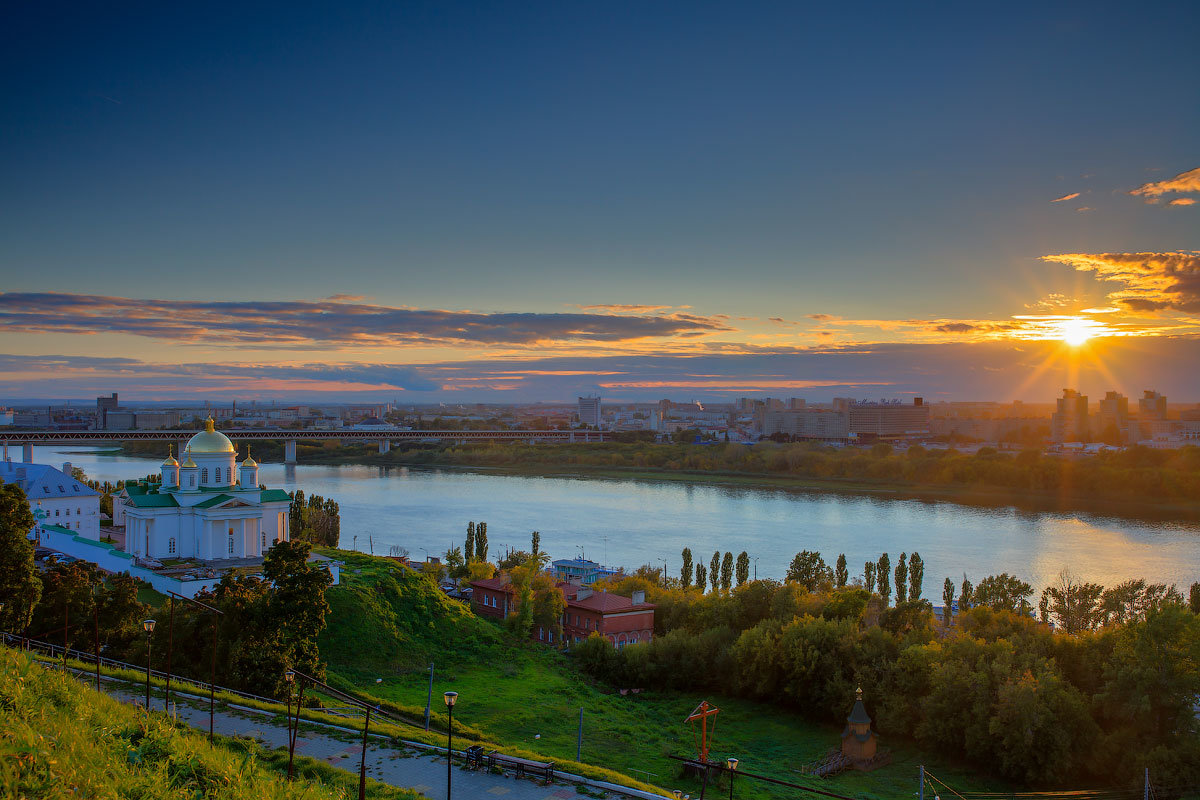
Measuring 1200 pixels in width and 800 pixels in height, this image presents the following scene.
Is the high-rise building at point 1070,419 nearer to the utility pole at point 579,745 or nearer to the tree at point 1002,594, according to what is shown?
the tree at point 1002,594

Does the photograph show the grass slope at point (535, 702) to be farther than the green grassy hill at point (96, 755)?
Yes

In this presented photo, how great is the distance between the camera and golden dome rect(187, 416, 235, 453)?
12.5 m

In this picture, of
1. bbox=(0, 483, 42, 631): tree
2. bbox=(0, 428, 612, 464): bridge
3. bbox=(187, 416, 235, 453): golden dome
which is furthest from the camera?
bbox=(0, 428, 612, 464): bridge

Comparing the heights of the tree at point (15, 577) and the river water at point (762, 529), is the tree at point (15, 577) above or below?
above

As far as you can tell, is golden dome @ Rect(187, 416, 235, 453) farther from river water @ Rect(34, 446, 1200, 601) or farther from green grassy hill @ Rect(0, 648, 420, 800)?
green grassy hill @ Rect(0, 648, 420, 800)

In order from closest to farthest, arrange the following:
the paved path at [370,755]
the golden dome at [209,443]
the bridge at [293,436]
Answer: the paved path at [370,755]
the golden dome at [209,443]
the bridge at [293,436]

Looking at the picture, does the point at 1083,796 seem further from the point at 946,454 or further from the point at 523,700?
the point at 946,454

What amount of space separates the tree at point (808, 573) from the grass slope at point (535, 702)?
13.3 ft

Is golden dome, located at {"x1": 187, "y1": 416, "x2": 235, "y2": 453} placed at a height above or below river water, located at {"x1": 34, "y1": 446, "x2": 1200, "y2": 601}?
above

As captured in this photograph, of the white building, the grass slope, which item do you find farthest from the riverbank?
the white building

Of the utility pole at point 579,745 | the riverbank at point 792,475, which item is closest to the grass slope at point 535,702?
the utility pole at point 579,745

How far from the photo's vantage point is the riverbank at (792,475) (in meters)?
26.7

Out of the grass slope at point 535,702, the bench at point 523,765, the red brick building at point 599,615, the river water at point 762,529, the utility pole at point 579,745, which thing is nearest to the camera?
the bench at point 523,765

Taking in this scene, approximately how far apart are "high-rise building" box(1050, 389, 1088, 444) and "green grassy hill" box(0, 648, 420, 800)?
178ft
